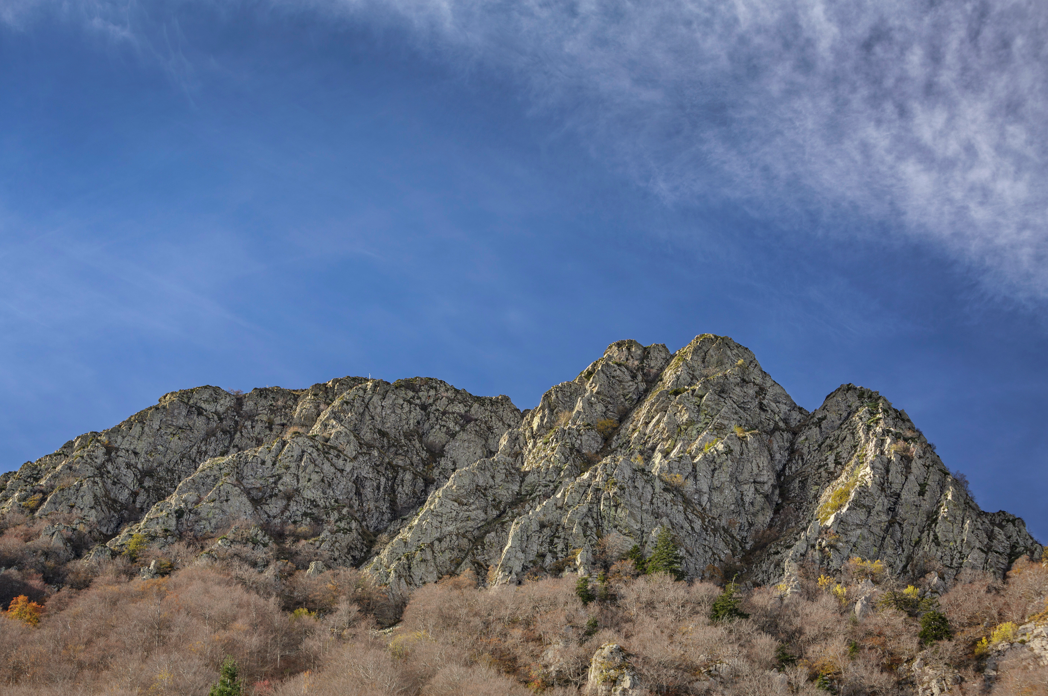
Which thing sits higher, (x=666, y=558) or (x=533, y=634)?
(x=666, y=558)

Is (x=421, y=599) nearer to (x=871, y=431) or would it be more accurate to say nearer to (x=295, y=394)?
(x=871, y=431)

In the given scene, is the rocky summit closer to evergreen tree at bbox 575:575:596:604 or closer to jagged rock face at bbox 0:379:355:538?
jagged rock face at bbox 0:379:355:538

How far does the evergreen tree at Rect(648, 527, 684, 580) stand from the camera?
3174 inches

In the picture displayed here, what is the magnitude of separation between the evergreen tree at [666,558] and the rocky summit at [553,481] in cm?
209

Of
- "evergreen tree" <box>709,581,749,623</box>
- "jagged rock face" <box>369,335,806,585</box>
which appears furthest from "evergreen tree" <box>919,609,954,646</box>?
"jagged rock face" <box>369,335,806,585</box>

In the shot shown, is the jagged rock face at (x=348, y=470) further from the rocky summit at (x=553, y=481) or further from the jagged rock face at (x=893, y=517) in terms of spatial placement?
the jagged rock face at (x=893, y=517)

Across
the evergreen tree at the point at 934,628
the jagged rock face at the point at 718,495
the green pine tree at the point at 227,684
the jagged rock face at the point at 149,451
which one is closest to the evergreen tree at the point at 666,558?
the jagged rock face at the point at 718,495

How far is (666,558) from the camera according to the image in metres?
81.7

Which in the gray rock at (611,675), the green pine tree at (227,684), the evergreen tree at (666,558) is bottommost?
the green pine tree at (227,684)

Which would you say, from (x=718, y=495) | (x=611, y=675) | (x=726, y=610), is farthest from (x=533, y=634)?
(x=718, y=495)

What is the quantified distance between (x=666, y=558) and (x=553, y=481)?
27.6 meters

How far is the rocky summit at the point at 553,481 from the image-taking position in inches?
3349

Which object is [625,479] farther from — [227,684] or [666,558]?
[227,684]

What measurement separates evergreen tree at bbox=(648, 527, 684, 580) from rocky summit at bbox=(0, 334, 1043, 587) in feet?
6.84
